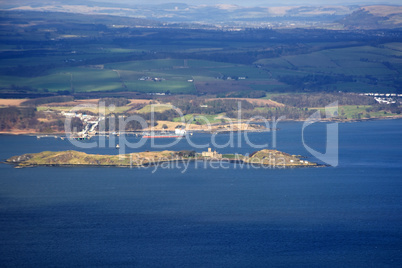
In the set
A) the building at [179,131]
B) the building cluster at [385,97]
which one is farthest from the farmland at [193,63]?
the building at [179,131]

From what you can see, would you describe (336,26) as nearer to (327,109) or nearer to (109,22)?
(109,22)

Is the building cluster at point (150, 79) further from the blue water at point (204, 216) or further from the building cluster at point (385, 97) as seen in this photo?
the blue water at point (204, 216)

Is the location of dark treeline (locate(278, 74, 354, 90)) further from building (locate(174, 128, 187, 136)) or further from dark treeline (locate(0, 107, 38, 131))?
dark treeline (locate(0, 107, 38, 131))

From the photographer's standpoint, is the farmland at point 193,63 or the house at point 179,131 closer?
the house at point 179,131

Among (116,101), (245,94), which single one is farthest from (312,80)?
(116,101)

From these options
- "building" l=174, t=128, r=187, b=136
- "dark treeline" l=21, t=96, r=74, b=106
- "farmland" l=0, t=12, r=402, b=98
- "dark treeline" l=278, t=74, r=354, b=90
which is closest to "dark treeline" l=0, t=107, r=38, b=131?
"dark treeline" l=21, t=96, r=74, b=106

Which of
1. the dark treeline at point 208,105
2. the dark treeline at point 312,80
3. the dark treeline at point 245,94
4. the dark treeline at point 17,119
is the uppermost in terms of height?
the dark treeline at point 312,80
